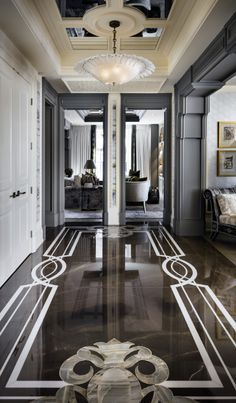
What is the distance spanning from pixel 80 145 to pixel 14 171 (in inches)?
451

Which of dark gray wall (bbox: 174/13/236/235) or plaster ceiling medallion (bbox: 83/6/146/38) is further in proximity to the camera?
dark gray wall (bbox: 174/13/236/235)

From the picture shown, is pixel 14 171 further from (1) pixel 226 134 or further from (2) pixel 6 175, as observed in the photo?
(1) pixel 226 134

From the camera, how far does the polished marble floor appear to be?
224 cm

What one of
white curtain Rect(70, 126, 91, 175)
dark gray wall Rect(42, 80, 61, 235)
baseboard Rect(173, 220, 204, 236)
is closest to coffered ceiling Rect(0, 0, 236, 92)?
dark gray wall Rect(42, 80, 61, 235)

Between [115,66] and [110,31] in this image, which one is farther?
[110,31]

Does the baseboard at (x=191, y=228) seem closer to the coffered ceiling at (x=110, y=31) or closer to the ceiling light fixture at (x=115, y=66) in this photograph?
the coffered ceiling at (x=110, y=31)

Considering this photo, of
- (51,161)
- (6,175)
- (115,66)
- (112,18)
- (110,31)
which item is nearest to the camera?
(6,175)

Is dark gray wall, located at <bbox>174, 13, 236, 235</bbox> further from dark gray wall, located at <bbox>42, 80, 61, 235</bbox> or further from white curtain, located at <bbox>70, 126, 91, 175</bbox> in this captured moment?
white curtain, located at <bbox>70, 126, 91, 175</bbox>

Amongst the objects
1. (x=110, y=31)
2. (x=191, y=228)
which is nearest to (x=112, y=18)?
(x=110, y=31)

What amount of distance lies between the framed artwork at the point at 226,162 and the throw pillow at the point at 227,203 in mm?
947

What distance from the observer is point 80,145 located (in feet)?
51.6

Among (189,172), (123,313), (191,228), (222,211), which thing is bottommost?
(123,313)

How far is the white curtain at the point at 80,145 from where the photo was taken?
15.6m

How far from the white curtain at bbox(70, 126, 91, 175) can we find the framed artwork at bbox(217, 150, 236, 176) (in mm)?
9248
